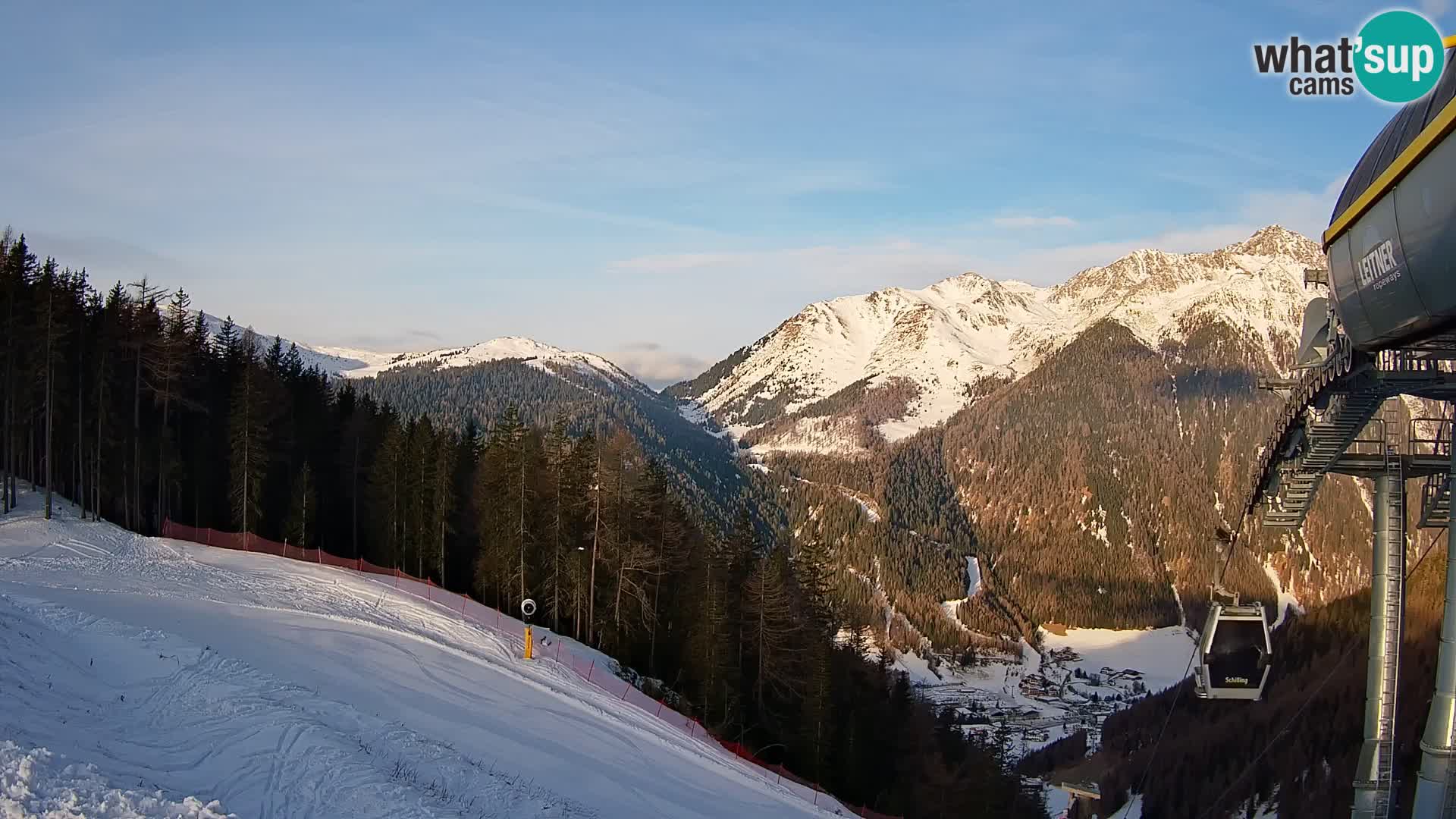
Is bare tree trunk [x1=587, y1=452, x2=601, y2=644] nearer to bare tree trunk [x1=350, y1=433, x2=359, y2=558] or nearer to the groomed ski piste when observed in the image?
the groomed ski piste

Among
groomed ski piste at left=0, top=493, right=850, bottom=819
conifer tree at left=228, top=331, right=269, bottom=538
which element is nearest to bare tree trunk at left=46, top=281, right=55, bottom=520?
groomed ski piste at left=0, top=493, right=850, bottom=819

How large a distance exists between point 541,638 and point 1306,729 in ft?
105

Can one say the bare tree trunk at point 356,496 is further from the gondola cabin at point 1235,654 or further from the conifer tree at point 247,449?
the gondola cabin at point 1235,654

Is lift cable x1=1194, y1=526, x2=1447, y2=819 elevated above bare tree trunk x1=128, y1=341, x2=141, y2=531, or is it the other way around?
bare tree trunk x1=128, y1=341, x2=141, y2=531

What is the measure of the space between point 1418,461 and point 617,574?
34785 mm

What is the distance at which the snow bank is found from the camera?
12180 millimetres

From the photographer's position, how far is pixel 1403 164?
398 inches

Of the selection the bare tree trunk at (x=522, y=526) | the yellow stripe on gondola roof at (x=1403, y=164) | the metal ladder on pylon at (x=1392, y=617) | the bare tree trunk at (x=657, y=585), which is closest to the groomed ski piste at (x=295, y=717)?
the bare tree trunk at (x=522, y=526)

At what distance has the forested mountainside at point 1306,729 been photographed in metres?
30.5

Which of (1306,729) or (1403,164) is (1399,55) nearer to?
(1403,164)

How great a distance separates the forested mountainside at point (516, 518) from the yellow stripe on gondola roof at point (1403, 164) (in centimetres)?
3190

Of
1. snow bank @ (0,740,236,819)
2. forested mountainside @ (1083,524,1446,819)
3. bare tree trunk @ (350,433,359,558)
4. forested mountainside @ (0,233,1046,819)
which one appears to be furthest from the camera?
bare tree trunk @ (350,433,359,558)

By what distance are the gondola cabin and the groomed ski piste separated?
417 inches

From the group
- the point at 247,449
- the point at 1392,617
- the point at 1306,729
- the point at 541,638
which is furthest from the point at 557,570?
the point at 1392,617
